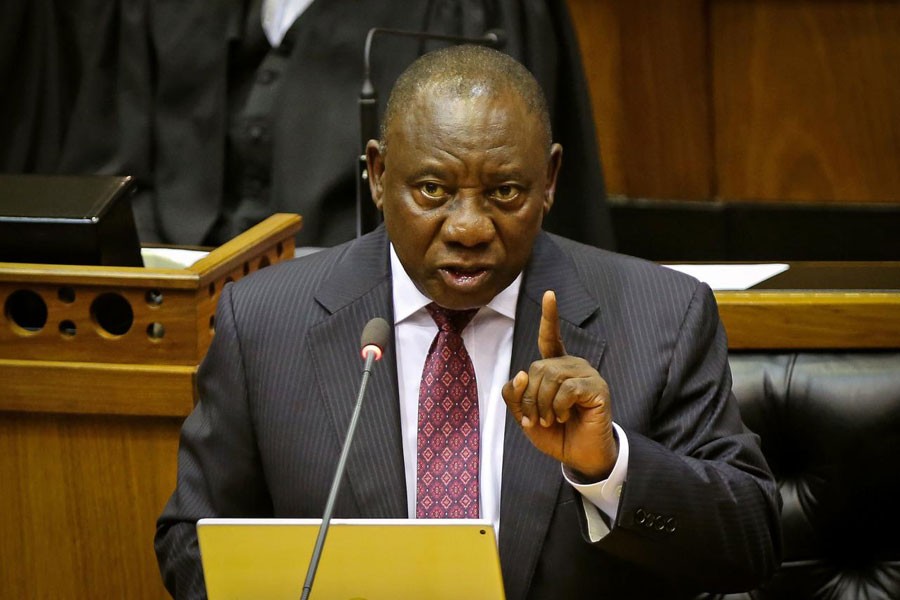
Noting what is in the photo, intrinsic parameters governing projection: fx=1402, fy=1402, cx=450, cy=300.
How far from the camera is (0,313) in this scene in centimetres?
196

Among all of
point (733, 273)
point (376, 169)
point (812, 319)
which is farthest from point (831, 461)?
point (376, 169)

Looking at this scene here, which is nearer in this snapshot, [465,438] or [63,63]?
[465,438]

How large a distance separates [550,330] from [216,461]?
503 mm

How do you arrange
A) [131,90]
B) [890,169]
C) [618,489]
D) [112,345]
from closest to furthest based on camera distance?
[618,489] → [112,345] → [131,90] → [890,169]

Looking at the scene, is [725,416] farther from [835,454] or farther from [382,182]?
[382,182]

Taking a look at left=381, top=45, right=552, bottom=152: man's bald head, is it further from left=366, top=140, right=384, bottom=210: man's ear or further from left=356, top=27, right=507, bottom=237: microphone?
left=356, top=27, right=507, bottom=237: microphone

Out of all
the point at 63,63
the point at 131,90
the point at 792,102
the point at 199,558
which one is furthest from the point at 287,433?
the point at 792,102

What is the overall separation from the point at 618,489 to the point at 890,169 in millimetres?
2453

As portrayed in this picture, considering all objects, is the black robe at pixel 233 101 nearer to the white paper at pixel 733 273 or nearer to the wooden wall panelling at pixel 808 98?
the wooden wall panelling at pixel 808 98

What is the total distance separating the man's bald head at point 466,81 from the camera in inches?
64.6

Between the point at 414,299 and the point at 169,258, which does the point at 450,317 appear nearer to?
the point at 414,299

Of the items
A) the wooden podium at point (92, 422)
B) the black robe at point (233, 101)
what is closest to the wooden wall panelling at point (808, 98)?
the black robe at point (233, 101)

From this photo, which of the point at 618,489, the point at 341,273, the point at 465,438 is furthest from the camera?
the point at 341,273

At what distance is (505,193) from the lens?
1.64m
